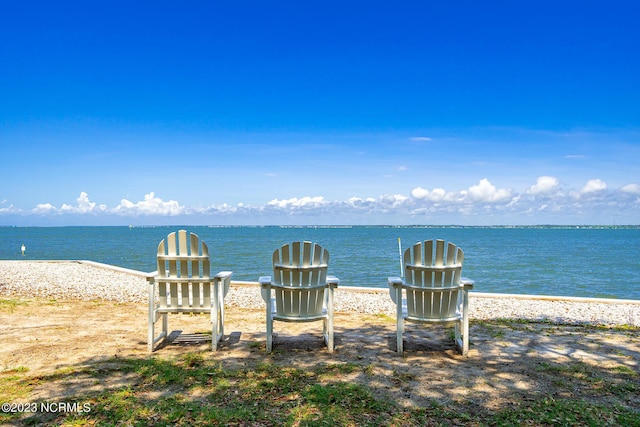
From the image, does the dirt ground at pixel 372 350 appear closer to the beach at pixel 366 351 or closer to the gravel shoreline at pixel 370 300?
the beach at pixel 366 351

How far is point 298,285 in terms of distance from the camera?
16.2ft

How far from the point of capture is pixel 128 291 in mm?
9992

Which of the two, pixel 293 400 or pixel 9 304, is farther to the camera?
pixel 9 304

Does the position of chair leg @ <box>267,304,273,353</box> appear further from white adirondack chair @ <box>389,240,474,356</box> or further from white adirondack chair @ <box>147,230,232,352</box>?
white adirondack chair @ <box>389,240,474,356</box>

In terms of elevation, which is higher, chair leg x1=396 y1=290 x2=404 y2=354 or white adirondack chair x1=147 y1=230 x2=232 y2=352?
white adirondack chair x1=147 y1=230 x2=232 y2=352

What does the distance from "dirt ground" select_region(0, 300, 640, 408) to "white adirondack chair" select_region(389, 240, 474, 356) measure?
1.32 feet

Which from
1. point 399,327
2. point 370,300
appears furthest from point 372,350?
point 370,300

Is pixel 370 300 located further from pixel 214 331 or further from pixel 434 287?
pixel 214 331

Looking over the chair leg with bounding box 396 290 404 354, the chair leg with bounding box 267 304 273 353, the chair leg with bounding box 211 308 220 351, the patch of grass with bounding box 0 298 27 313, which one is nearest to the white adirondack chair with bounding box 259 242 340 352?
the chair leg with bounding box 267 304 273 353

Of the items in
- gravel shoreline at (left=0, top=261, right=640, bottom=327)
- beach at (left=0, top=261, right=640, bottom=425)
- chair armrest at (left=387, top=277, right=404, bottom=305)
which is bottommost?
gravel shoreline at (left=0, top=261, right=640, bottom=327)

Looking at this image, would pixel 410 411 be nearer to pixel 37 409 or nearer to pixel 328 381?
pixel 328 381

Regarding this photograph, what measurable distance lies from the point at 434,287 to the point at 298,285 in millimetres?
1516

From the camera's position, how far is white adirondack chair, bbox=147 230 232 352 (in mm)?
4965

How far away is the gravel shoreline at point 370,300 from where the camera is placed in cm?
756
